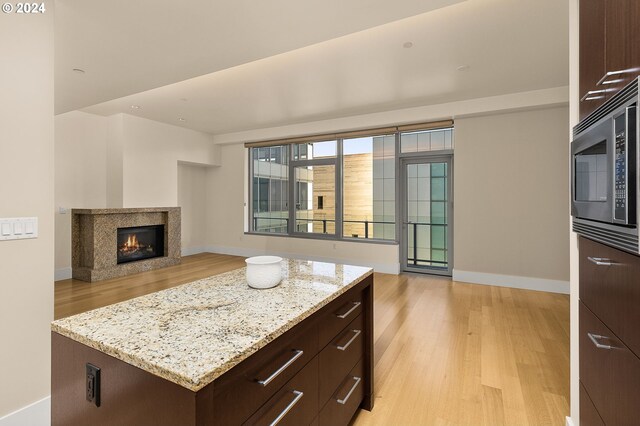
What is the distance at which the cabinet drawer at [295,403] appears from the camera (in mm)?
1004

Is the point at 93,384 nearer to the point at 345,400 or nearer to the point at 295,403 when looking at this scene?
the point at 295,403

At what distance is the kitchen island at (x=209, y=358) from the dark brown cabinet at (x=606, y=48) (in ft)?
4.32

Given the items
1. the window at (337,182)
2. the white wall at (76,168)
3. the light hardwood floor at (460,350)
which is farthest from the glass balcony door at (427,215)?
the white wall at (76,168)

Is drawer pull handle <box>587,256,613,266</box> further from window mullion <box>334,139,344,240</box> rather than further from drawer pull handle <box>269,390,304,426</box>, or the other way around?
window mullion <box>334,139,344,240</box>

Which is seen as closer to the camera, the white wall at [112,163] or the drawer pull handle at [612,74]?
the drawer pull handle at [612,74]

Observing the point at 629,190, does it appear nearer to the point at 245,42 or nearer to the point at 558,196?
the point at 245,42

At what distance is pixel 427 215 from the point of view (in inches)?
211

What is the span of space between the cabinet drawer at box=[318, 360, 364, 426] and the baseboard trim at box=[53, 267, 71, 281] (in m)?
5.28

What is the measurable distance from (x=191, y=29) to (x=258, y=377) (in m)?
2.58

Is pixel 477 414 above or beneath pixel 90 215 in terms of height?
beneath

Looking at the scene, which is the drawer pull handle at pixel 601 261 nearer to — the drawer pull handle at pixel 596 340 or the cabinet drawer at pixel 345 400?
the drawer pull handle at pixel 596 340

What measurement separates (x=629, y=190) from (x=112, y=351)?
1591 millimetres

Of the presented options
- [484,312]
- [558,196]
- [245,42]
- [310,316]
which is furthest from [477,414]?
[558,196]

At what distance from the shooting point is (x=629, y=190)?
938 mm
